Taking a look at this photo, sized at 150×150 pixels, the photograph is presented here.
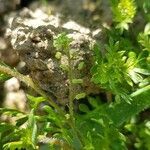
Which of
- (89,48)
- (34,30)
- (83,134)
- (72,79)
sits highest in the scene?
(34,30)

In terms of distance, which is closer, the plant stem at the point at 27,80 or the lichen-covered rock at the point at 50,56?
the plant stem at the point at 27,80

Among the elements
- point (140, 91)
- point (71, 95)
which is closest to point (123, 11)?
point (140, 91)

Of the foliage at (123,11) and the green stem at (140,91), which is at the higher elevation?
the foliage at (123,11)

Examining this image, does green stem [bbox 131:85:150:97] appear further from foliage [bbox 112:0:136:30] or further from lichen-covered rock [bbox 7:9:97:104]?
foliage [bbox 112:0:136:30]

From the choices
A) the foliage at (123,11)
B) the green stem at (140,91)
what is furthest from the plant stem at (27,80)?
the foliage at (123,11)

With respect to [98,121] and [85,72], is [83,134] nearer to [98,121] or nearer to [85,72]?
[98,121]

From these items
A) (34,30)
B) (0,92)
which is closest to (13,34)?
(34,30)

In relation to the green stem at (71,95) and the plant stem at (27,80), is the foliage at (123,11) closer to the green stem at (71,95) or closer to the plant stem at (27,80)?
the green stem at (71,95)

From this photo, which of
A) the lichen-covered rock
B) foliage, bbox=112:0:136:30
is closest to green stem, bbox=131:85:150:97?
the lichen-covered rock
